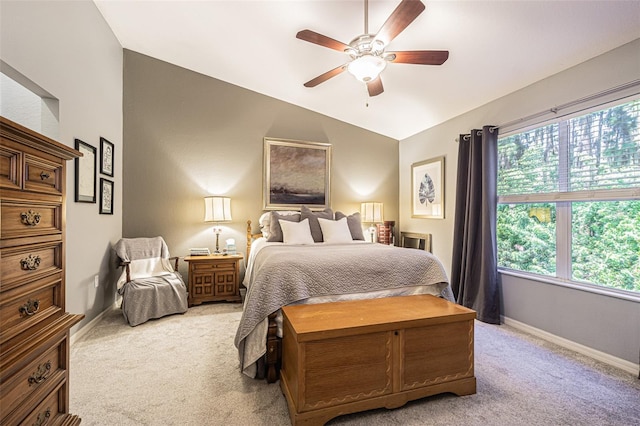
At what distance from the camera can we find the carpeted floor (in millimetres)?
1700

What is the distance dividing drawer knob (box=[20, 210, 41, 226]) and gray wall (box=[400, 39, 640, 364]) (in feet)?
12.0

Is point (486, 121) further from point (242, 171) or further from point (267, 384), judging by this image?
point (267, 384)

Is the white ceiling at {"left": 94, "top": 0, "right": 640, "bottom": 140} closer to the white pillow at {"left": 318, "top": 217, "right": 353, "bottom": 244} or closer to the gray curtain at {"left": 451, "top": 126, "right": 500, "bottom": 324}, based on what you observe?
the gray curtain at {"left": 451, "top": 126, "right": 500, "bottom": 324}

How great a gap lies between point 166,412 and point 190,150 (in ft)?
10.8

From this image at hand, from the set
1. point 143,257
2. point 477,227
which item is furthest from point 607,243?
point 143,257

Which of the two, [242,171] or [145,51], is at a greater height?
[145,51]

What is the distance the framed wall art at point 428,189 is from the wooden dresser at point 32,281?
13.3ft

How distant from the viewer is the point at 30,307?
106 centimetres

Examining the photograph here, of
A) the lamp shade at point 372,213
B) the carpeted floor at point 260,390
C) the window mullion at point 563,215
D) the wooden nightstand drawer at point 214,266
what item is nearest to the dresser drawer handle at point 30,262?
the carpeted floor at point 260,390

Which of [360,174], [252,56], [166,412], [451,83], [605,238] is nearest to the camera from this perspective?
[166,412]

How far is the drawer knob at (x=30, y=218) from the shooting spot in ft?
3.40

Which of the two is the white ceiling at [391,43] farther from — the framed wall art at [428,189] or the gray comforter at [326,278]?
the gray comforter at [326,278]

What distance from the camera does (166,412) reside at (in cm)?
173

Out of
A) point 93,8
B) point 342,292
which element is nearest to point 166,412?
point 342,292
